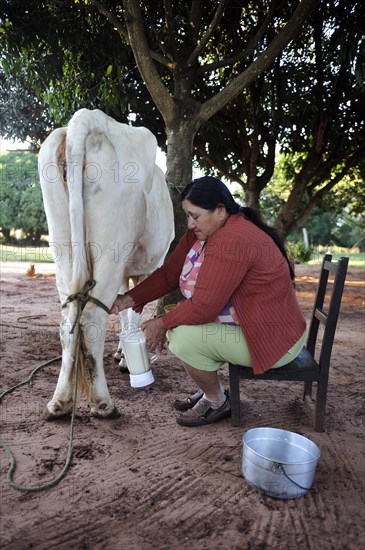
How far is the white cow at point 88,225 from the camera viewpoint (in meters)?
2.62

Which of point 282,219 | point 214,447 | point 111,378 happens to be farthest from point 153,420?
point 282,219

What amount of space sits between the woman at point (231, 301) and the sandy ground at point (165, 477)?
1.75 ft

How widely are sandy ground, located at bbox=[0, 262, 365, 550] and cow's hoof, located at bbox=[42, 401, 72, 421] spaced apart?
0.04 meters

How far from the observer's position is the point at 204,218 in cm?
253

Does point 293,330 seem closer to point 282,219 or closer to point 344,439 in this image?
point 344,439

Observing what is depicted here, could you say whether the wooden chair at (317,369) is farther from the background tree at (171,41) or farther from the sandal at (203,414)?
the background tree at (171,41)

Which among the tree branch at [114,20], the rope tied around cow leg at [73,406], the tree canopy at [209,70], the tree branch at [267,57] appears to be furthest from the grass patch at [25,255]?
the rope tied around cow leg at [73,406]

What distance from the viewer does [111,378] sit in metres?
3.66

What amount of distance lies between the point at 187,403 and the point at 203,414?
251 millimetres

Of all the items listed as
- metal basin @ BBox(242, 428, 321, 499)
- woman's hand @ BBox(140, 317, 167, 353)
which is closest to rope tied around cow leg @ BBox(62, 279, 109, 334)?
woman's hand @ BBox(140, 317, 167, 353)

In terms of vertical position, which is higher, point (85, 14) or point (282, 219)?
point (85, 14)

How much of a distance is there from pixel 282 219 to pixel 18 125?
5302 millimetres

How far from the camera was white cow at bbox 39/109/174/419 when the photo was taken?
262 cm

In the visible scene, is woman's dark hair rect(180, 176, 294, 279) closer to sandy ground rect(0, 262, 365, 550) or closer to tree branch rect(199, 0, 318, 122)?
sandy ground rect(0, 262, 365, 550)
